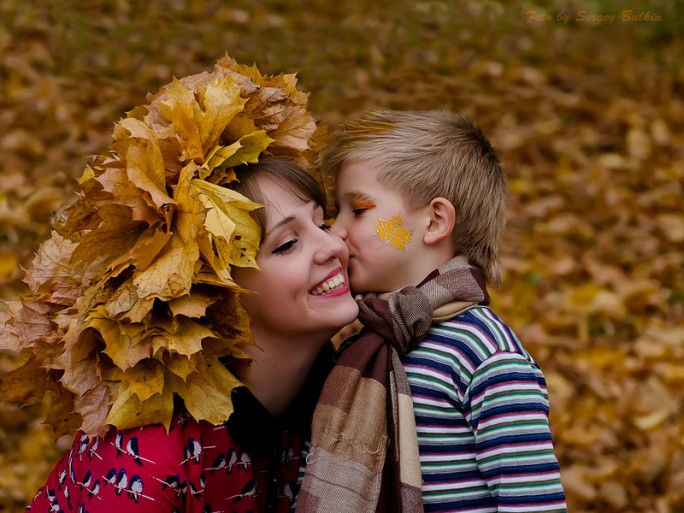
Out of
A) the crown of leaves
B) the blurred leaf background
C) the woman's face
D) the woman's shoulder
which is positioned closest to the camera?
the crown of leaves

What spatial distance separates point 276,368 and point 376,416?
12.8 inches

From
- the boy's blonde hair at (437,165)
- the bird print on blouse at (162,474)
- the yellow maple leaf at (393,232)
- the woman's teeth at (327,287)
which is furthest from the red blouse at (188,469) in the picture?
the boy's blonde hair at (437,165)

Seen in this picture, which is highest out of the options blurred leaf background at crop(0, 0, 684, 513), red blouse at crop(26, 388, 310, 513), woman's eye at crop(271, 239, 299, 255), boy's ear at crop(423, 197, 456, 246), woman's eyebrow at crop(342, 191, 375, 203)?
woman's eyebrow at crop(342, 191, 375, 203)

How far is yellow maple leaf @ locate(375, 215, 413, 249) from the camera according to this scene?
220 cm

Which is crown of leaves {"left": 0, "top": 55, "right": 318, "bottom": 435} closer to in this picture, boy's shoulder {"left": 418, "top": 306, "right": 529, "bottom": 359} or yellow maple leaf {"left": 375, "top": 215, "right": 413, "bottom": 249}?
yellow maple leaf {"left": 375, "top": 215, "right": 413, "bottom": 249}

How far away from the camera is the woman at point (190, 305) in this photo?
6.07ft

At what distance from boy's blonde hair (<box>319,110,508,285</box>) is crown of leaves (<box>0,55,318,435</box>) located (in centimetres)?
31

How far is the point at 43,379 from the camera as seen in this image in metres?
2.13

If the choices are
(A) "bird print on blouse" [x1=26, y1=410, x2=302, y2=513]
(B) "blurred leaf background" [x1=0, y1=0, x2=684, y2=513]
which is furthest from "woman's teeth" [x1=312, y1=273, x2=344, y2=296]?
(B) "blurred leaf background" [x1=0, y1=0, x2=684, y2=513]

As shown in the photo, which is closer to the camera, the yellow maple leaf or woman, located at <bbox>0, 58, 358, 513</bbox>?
woman, located at <bbox>0, 58, 358, 513</bbox>

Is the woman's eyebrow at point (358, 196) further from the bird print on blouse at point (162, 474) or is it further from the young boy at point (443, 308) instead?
the bird print on blouse at point (162, 474)

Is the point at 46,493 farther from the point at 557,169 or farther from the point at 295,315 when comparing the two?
the point at 557,169

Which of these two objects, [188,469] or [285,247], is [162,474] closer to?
[188,469]

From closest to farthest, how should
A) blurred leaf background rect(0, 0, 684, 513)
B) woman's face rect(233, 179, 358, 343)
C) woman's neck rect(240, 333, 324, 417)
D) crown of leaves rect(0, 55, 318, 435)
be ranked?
crown of leaves rect(0, 55, 318, 435)
woman's face rect(233, 179, 358, 343)
woman's neck rect(240, 333, 324, 417)
blurred leaf background rect(0, 0, 684, 513)
